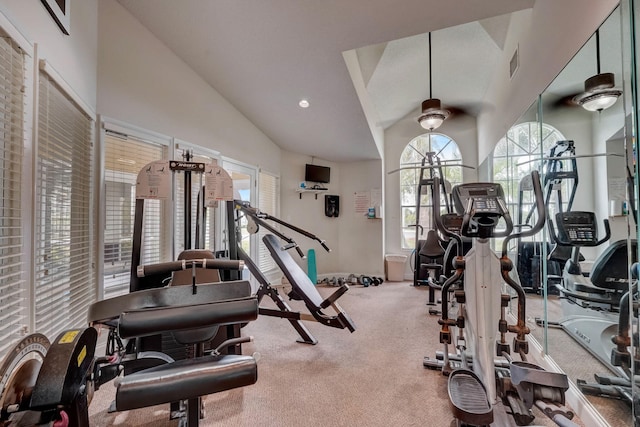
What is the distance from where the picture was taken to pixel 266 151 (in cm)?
493

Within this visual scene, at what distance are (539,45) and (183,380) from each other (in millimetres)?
3286

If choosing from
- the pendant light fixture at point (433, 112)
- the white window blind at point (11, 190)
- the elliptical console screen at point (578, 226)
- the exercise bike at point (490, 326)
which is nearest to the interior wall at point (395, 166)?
the pendant light fixture at point (433, 112)

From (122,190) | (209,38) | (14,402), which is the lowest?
(14,402)

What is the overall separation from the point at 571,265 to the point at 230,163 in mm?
3915

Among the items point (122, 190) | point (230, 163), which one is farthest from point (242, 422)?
point (230, 163)

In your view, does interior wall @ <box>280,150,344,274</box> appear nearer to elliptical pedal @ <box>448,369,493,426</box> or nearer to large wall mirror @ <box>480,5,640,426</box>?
large wall mirror @ <box>480,5,640,426</box>

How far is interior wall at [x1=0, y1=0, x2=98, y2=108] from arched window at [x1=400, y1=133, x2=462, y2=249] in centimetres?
500

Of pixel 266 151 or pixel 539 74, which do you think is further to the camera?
pixel 266 151

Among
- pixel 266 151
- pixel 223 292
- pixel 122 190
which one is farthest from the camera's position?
pixel 266 151

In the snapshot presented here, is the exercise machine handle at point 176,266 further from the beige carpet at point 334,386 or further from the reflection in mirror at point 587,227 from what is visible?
the reflection in mirror at point 587,227

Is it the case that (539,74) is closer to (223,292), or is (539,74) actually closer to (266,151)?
(223,292)

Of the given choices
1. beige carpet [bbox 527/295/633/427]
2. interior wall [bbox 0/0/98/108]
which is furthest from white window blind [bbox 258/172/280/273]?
beige carpet [bbox 527/295/633/427]

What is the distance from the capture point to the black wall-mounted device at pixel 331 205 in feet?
18.8

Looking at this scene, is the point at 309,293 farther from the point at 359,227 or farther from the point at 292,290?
the point at 359,227
